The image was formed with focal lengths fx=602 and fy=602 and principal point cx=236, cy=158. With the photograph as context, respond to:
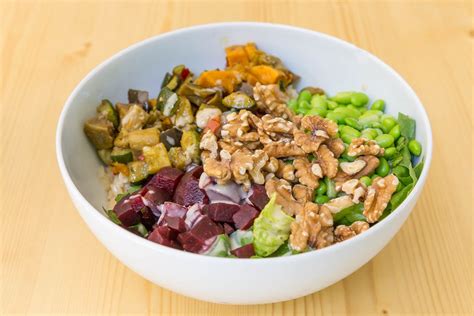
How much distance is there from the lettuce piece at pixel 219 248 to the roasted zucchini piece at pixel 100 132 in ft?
2.13

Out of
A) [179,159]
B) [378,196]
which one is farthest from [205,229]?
[378,196]

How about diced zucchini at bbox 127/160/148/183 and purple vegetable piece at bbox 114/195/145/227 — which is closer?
purple vegetable piece at bbox 114/195/145/227

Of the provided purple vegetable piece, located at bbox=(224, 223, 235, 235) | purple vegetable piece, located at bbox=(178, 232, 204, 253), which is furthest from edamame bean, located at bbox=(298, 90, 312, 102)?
purple vegetable piece, located at bbox=(178, 232, 204, 253)

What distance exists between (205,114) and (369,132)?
0.55 meters

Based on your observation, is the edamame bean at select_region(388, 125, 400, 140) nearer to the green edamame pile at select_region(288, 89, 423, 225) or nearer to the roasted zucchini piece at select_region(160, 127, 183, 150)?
the green edamame pile at select_region(288, 89, 423, 225)

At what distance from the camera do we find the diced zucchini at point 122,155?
6.68 ft

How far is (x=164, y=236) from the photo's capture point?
1627mm

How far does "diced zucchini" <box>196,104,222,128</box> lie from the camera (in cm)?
204

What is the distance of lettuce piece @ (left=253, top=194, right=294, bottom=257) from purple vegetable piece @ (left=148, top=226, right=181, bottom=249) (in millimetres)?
225

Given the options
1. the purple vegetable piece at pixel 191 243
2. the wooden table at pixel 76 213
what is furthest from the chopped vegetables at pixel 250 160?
the wooden table at pixel 76 213

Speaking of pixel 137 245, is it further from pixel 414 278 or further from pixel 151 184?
pixel 414 278

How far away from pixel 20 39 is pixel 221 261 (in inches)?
75.8

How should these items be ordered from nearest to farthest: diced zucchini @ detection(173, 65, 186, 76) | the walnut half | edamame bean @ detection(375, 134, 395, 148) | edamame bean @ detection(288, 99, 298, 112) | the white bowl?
1. the white bowl
2. the walnut half
3. edamame bean @ detection(375, 134, 395, 148)
4. edamame bean @ detection(288, 99, 298, 112)
5. diced zucchini @ detection(173, 65, 186, 76)

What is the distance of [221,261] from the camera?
1.43 metres
